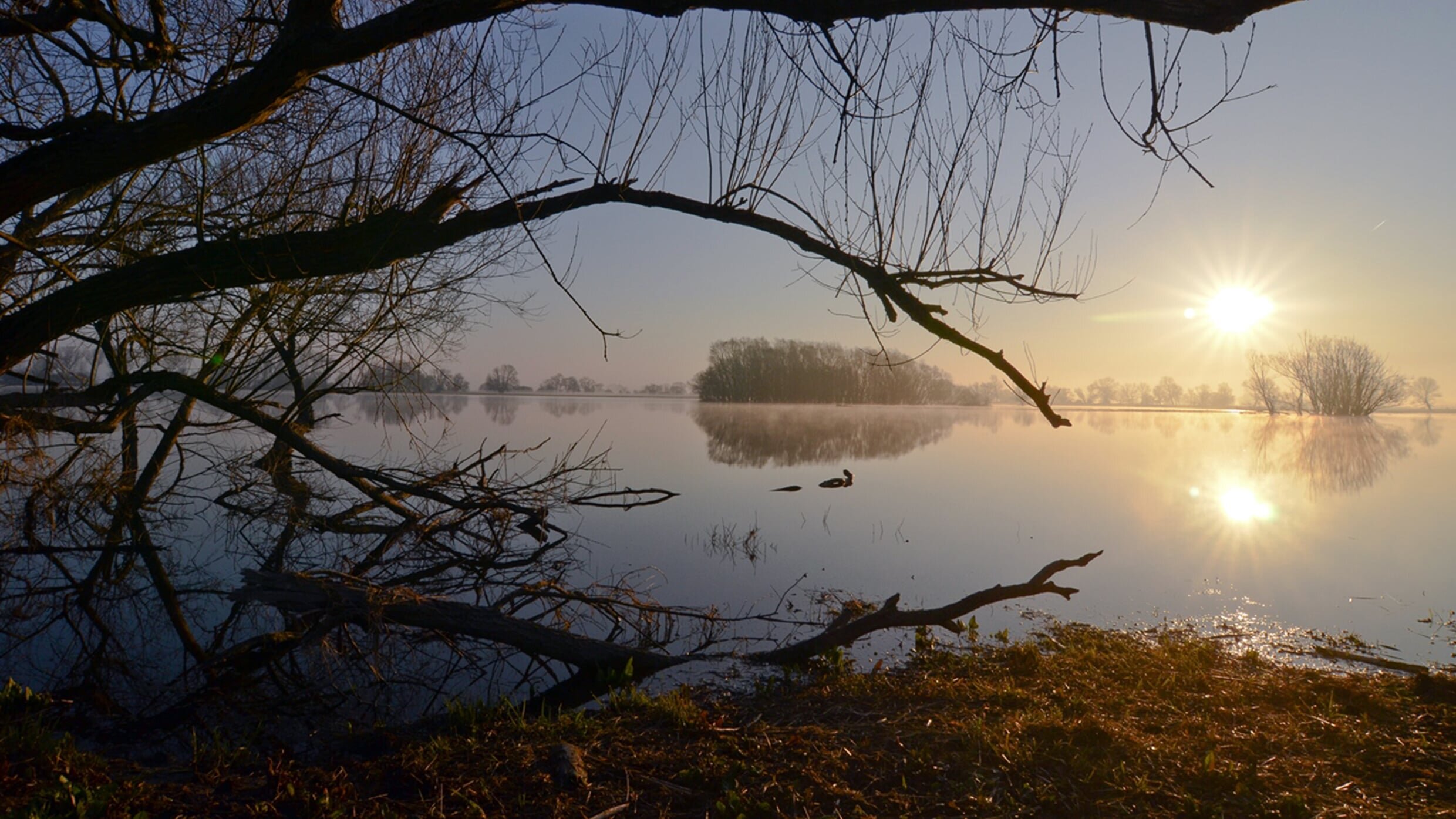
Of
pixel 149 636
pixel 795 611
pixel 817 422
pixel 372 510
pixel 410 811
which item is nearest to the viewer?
pixel 410 811

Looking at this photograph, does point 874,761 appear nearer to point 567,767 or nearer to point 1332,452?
point 567,767

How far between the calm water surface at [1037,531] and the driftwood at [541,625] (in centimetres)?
124

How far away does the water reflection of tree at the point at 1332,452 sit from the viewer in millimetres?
15453

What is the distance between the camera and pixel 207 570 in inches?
271

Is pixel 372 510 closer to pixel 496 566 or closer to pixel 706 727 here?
pixel 496 566

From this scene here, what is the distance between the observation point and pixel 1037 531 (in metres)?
9.30

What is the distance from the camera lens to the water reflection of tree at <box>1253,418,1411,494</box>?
15.5m

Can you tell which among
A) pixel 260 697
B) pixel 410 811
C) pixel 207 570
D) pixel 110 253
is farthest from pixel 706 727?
pixel 110 253

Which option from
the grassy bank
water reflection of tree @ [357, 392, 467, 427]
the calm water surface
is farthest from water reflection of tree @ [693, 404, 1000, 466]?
the grassy bank

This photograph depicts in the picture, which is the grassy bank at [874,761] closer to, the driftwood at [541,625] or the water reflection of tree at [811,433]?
the driftwood at [541,625]

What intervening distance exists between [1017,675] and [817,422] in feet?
96.2

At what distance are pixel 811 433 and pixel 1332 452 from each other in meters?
15.3

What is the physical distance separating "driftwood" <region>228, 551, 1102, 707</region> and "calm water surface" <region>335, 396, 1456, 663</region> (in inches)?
48.6

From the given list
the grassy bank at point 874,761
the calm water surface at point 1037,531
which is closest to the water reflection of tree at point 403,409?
the calm water surface at point 1037,531
